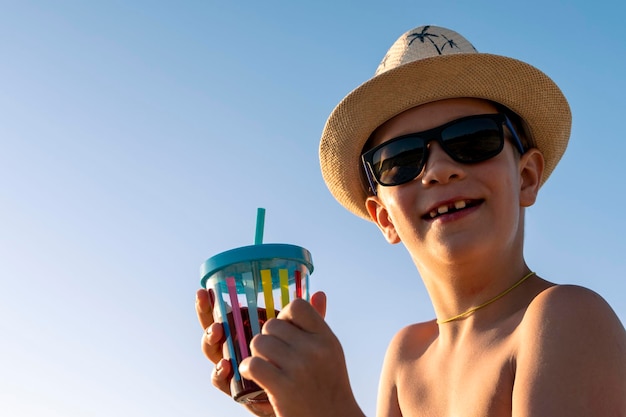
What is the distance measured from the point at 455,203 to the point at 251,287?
3.53 feet

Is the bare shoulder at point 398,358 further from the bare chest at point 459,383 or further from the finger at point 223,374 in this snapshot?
the finger at point 223,374

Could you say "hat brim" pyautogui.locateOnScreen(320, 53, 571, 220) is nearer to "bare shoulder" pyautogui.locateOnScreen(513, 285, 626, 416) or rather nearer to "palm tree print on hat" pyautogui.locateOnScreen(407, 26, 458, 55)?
"palm tree print on hat" pyautogui.locateOnScreen(407, 26, 458, 55)

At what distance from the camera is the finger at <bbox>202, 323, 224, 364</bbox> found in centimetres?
327

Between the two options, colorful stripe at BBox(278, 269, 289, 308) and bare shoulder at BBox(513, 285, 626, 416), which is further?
colorful stripe at BBox(278, 269, 289, 308)

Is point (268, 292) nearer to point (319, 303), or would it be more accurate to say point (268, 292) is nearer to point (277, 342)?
point (319, 303)

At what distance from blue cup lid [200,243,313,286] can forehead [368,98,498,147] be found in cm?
110

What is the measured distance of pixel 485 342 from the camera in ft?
11.8

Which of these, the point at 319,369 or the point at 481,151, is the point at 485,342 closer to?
the point at 481,151

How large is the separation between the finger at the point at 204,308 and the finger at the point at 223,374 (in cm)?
21

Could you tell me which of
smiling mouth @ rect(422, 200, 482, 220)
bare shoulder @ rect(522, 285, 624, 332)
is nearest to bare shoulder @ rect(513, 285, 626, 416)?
bare shoulder @ rect(522, 285, 624, 332)

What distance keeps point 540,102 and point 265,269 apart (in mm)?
1936

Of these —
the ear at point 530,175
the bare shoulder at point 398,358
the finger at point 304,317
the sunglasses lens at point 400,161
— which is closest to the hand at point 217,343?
the finger at point 304,317

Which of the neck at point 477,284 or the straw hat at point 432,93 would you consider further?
the straw hat at point 432,93

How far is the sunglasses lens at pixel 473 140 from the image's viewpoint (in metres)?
3.72
